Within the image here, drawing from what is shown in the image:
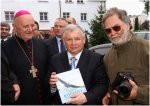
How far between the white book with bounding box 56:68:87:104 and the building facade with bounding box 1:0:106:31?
33.3m

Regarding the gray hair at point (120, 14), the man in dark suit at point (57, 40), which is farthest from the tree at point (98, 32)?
the gray hair at point (120, 14)

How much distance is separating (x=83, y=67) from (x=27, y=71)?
2.99 feet

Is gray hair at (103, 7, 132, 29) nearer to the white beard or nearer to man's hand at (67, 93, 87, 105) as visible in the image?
the white beard

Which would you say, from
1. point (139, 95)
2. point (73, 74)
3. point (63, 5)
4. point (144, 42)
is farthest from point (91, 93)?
point (63, 5)

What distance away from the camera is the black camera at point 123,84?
9.18ft

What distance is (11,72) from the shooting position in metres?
3.53

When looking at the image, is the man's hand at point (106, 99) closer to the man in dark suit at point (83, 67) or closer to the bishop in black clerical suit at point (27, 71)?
the man in dark suit at point (83, 67)

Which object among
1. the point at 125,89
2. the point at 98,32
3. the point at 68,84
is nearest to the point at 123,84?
the point at 125,89

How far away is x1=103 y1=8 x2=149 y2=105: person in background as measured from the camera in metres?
2.88

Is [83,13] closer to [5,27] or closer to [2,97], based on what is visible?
[5,27]

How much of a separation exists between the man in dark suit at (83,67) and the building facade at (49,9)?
33.2 metres

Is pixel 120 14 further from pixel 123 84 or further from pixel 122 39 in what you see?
pixel 123 84

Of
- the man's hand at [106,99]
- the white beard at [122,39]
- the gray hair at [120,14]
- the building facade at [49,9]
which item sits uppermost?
the building facade at [49,9]

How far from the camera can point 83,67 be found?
125 inches
